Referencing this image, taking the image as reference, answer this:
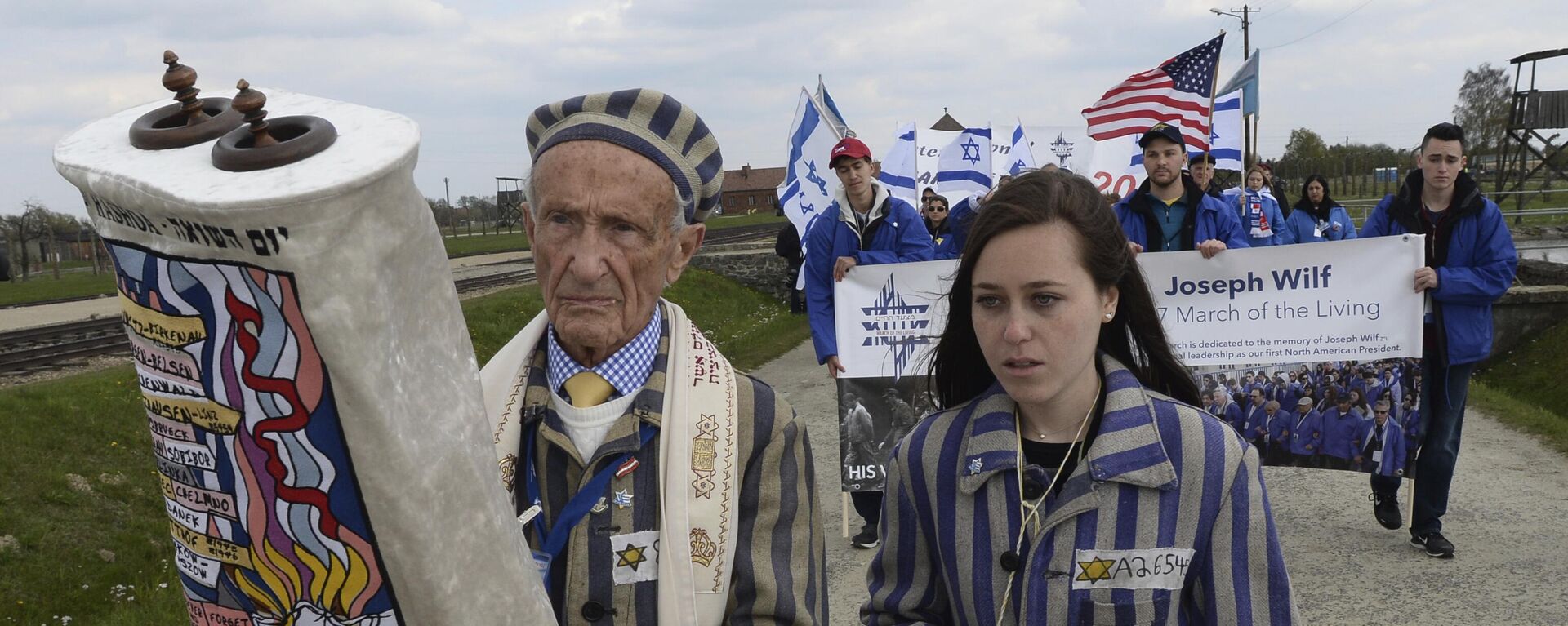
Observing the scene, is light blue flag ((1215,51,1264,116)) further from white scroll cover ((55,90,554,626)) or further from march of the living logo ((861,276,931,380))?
white scroll cover ((55,90,554,626))

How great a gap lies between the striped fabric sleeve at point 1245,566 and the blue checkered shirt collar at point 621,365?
0.97 meters

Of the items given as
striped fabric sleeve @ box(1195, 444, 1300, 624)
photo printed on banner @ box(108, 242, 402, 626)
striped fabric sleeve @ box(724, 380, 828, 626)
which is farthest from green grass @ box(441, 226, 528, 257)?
photo printed on banner @ box(108, 242, 402, 626)

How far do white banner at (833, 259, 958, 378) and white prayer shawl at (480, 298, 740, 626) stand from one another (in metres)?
4.81

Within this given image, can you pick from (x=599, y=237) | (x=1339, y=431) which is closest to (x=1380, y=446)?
(x=1339, y=431)

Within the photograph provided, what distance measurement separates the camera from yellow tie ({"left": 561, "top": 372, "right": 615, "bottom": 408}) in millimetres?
1776

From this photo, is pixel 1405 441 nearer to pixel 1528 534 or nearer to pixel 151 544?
pixel 1528 534

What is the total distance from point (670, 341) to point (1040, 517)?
0.69m

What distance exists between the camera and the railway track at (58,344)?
13273 mm

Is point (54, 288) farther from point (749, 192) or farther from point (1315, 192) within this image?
point (749, 192)

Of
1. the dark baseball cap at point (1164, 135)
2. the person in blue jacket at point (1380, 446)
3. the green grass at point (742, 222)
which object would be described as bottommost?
the green grass at point (742, 222)

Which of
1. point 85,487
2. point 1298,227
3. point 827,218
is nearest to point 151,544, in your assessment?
point 85,487

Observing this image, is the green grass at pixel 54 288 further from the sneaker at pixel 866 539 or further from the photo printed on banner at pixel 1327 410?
the photo printed on banner at pixel 1327 410

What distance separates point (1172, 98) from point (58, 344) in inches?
607

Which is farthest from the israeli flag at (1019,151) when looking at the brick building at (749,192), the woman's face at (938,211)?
the brick building at (749,192)
